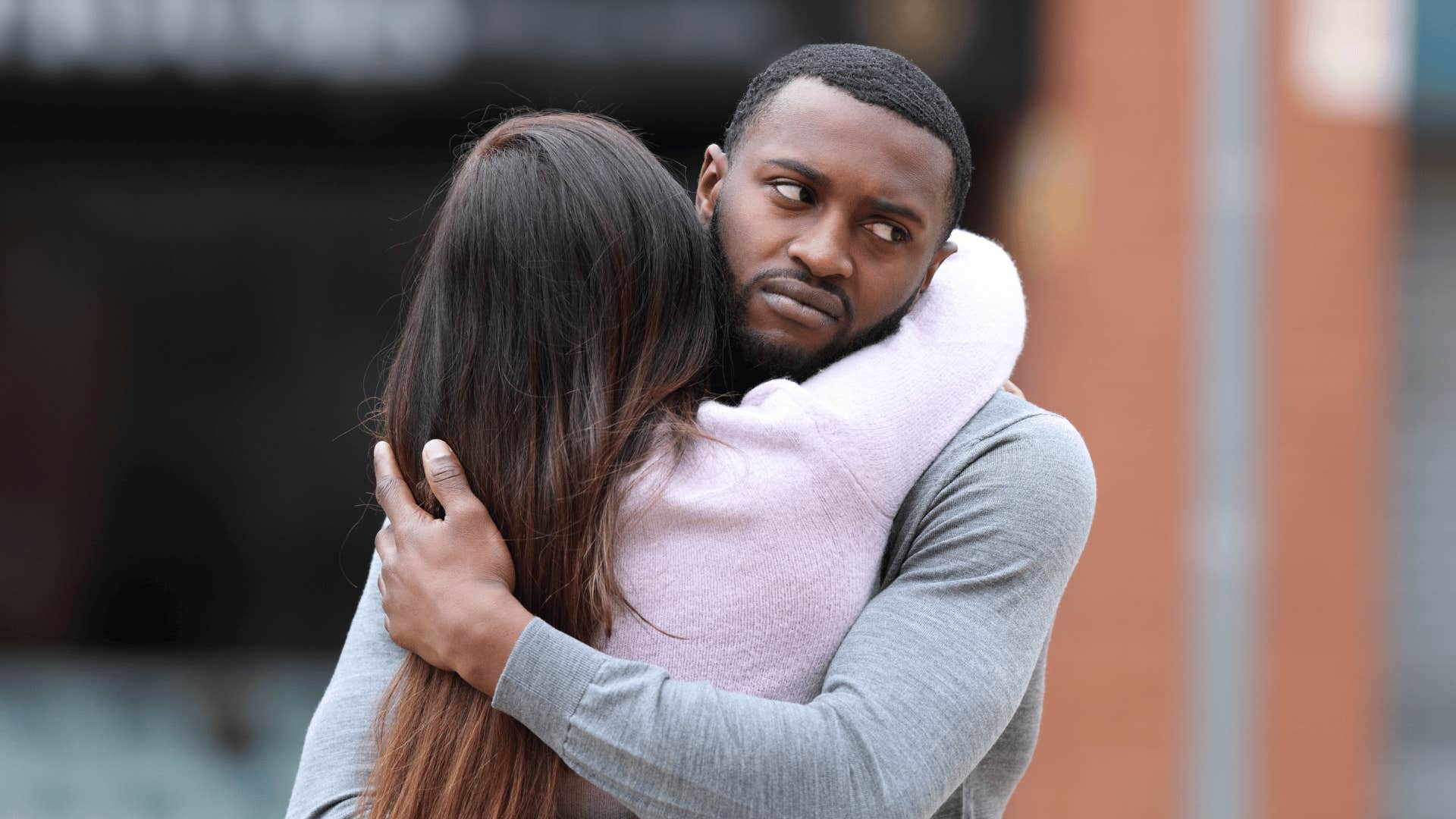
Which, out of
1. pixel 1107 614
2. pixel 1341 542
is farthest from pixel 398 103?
pixel 1341 542

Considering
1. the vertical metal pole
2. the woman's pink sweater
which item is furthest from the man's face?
the vertical metal pole

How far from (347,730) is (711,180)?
2.74 ft

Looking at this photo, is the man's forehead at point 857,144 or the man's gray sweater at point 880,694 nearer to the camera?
the man's gray sweater at point 880,694

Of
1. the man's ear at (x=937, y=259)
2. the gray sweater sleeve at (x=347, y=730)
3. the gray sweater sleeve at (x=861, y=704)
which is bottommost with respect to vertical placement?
the gray sweater sleeve at (x=347, y=730)

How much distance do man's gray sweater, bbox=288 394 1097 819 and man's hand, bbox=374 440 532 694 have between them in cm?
4

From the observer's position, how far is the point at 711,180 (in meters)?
1.93

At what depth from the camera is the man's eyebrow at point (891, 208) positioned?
170 cm

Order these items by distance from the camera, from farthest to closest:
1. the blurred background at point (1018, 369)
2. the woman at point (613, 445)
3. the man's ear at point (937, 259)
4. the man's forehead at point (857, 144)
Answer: the blurred background at point (1018, 369) < the man's ear at point (937, 259) < the man's forehead at point (857, 144) < the woman at point (613, 445)

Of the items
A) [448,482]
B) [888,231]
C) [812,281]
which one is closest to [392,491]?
[448,482]

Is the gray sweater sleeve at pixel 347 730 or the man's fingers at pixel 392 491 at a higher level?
the man's fingers at pixel 392 491

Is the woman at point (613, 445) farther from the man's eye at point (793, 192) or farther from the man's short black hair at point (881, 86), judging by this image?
the man's short black hair at point (881, 86)

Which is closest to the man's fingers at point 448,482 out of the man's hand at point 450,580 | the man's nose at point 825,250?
the man's hand at point 450,580

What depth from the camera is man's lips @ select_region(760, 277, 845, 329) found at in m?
1.73

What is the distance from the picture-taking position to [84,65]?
17.7ft
